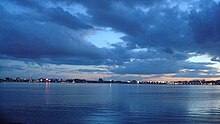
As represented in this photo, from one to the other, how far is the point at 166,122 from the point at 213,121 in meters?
7.71

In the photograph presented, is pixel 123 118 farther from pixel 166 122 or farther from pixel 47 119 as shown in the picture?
pixel 47 119

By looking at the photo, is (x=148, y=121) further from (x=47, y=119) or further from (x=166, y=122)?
(x=47, y=119)

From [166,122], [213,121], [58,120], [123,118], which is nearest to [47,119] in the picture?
[58,120]

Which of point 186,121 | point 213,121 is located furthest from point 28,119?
point 213,121

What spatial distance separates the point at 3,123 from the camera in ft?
151

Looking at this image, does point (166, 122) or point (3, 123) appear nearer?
point (3, 123)

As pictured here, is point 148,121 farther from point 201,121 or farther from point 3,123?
point 3,123

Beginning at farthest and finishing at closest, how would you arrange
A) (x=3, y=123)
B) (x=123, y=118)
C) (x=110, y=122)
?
(x=123, y=118)
(x=110, y=122)
(x=3, y=123)

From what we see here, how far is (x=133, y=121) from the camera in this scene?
5412 cm

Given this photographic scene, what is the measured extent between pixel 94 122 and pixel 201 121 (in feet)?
56.3

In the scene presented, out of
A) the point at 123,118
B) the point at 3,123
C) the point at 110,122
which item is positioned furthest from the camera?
the point at 123,118

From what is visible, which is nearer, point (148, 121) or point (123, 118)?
point (148, 121)

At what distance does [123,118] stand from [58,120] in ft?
36.9

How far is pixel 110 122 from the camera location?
51906 millimetres
